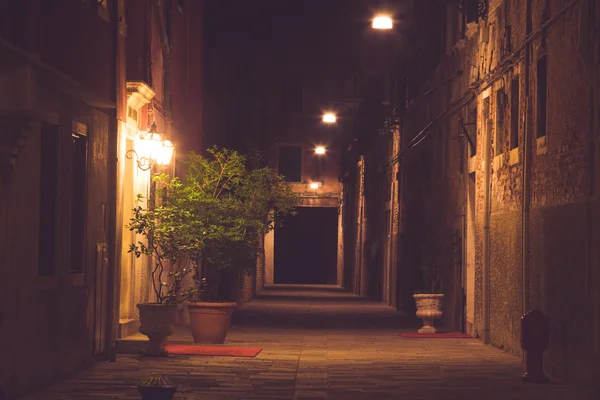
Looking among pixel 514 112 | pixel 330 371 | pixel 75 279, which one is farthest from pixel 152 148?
pixel 514 112

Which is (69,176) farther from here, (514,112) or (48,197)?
(514,112)

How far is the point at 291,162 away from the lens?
179 feet

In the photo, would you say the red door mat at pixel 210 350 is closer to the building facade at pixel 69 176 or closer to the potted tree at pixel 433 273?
the building facade at pixel 69 176

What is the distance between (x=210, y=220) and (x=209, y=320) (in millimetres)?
1769

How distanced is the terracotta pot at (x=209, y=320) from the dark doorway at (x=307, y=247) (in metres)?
37.2

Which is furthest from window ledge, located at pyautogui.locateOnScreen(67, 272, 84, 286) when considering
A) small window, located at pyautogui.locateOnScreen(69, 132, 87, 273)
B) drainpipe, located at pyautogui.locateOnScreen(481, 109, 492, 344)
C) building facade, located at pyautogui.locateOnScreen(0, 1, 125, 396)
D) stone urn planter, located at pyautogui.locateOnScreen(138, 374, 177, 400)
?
drainpipe, located at pyautogui.locateOnScreen(481, 109, 492, 344)

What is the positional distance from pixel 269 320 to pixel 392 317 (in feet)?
13.2

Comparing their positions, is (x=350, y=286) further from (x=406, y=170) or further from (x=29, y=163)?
(x=29, y=163)

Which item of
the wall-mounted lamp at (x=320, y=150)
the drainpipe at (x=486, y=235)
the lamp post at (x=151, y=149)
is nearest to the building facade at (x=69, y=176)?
the lamp post at (x=151, y=149)

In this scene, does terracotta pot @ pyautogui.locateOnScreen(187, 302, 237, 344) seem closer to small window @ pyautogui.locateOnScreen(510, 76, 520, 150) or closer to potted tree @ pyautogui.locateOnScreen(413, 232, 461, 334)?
potted tree @ pyautogui.locateOnScreen(413, 232, 461, 334)

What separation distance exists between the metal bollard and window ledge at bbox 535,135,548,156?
2.61 m

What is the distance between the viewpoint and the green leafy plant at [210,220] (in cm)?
1812

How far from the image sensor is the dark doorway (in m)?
57.0

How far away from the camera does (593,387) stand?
1293 cm
